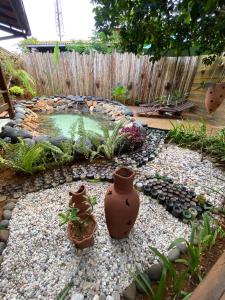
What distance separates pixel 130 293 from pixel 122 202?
0.59 m

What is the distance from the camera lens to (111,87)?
20.5 feet

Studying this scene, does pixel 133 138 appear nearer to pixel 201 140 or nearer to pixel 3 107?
pixel 201 140

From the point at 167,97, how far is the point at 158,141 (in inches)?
92.7

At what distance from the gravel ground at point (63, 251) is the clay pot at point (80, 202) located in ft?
1.08

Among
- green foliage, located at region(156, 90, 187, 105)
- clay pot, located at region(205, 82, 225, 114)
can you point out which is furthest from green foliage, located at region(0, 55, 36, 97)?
clay pot, located at region(205, 82, 225, 114)

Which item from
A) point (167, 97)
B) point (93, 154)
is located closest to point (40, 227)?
point (93, 154)

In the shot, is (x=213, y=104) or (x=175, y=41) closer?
(x=175, y=41)

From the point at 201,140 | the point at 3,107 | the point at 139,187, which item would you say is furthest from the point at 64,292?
the point at 3,107

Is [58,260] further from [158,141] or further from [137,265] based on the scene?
[158,141]

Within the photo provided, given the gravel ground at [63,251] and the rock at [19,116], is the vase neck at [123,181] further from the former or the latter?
the rock at [19,116]

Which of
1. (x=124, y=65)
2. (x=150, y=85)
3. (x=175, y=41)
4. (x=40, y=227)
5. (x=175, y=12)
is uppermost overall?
(x=175, y=12)

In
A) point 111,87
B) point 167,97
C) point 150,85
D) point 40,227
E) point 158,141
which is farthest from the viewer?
point 111,87

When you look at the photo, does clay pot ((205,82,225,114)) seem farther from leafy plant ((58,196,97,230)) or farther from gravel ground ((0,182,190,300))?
leafy plant ((58,196,97,230))

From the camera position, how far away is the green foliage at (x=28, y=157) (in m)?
2.39
